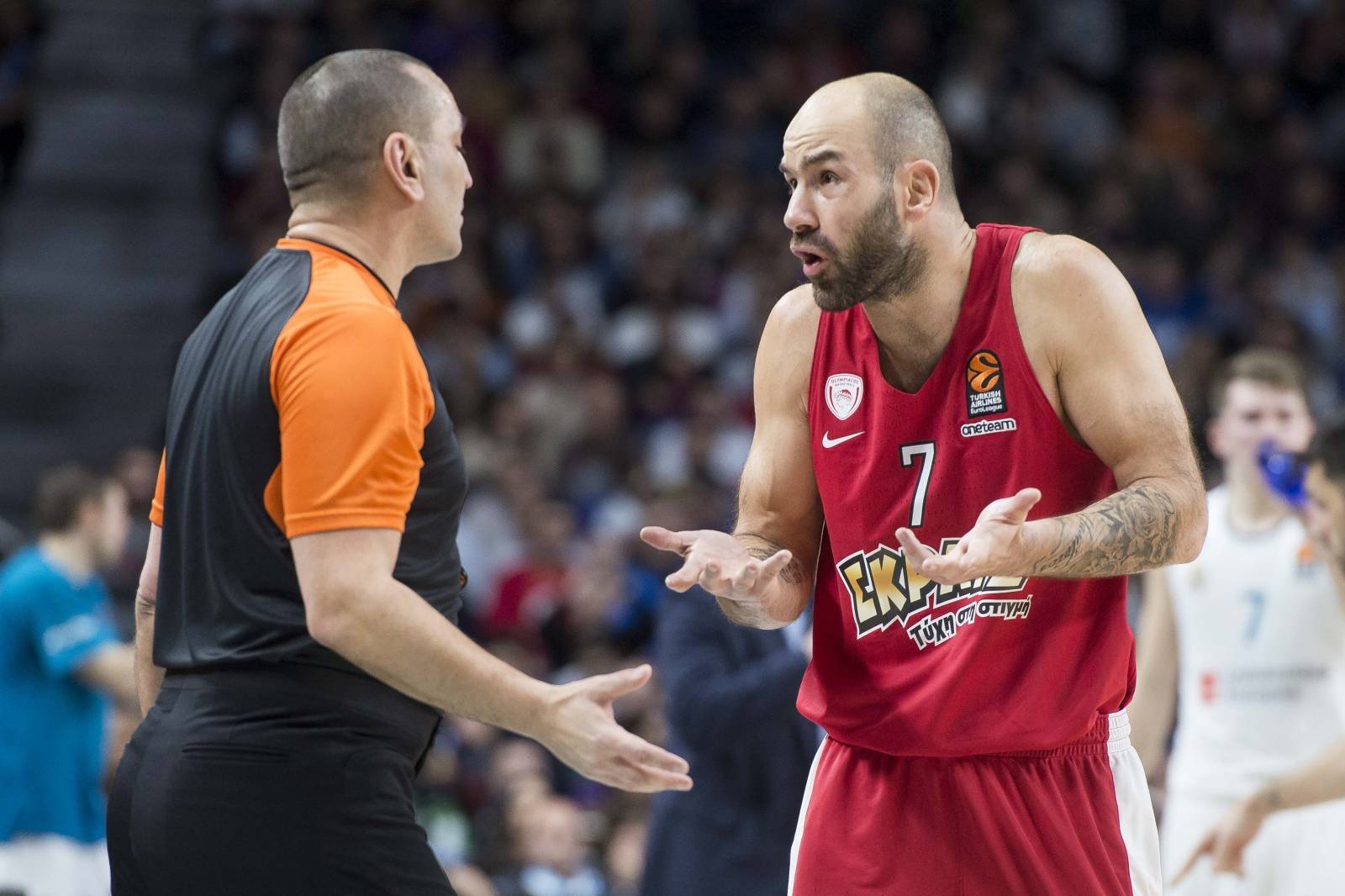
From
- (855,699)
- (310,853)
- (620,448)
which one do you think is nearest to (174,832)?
(310,853)

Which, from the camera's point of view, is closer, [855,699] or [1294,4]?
[855,699]

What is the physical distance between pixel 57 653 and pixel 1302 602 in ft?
16.6

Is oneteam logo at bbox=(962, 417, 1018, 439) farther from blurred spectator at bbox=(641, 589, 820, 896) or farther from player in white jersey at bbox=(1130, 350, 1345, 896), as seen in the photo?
player in white jersey at bbox=(1130, 350, 1345, 896)

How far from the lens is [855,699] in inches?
151

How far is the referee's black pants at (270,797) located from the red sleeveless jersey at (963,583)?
1153mm

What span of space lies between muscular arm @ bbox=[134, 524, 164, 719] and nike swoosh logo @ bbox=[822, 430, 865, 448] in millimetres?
1514

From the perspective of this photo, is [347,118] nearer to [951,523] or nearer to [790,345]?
[790,345]

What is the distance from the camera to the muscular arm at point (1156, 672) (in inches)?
241

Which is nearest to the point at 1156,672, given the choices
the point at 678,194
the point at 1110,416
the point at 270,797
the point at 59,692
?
the point at 1110,416

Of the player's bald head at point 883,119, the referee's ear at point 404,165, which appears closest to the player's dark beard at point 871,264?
the player's bald head at point 883,119

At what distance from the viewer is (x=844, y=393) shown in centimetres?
395

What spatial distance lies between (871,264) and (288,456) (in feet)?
4.76

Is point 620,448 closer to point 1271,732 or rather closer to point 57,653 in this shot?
point 57,653

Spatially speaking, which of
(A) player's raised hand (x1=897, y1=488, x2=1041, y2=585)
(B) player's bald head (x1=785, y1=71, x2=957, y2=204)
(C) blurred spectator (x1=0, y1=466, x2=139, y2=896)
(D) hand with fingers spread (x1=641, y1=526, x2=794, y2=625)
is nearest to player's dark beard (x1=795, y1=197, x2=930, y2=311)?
(B) player's bald head (x1=785, y1=71, x2=957, y2=204)
